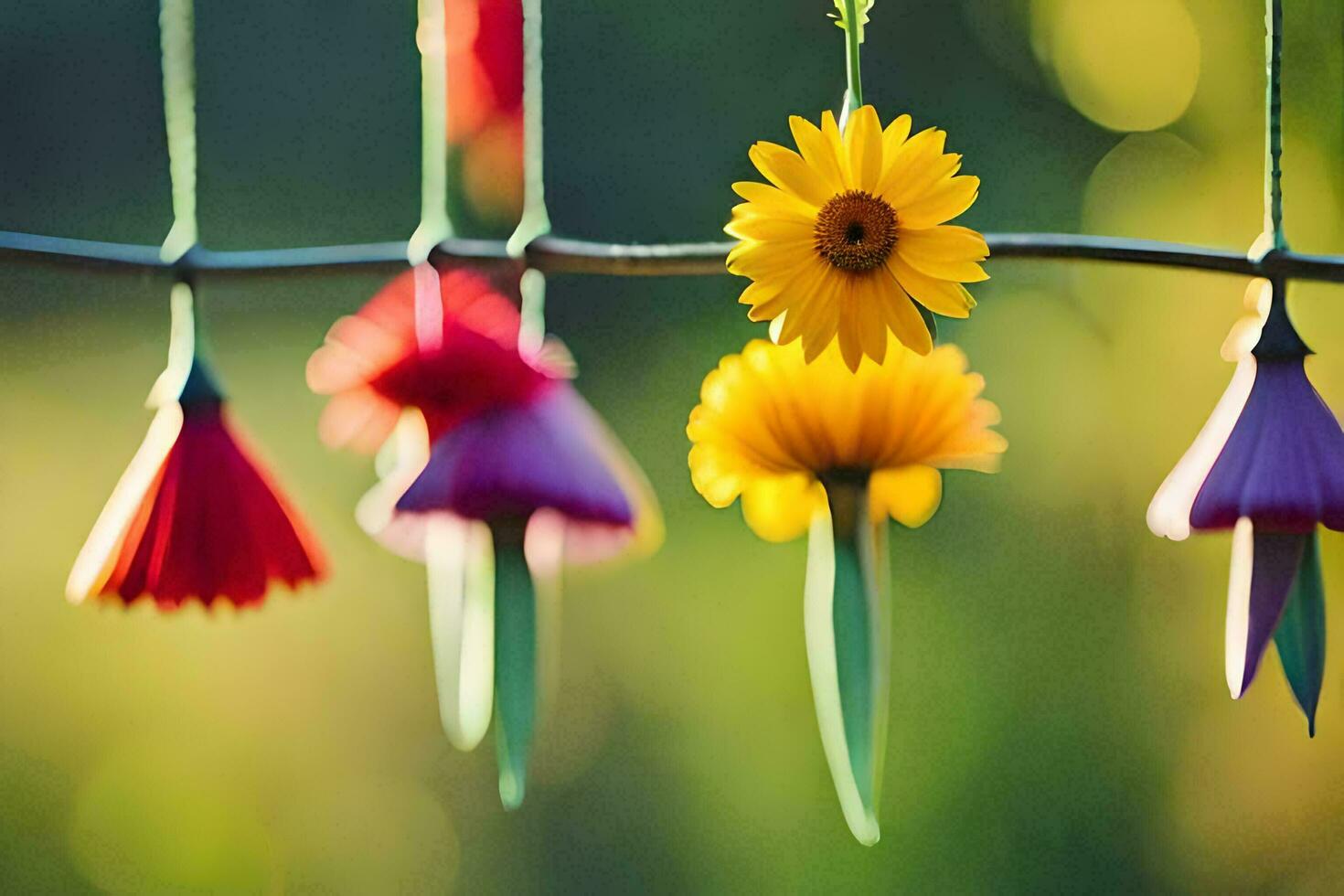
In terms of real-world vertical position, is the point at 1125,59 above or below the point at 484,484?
above

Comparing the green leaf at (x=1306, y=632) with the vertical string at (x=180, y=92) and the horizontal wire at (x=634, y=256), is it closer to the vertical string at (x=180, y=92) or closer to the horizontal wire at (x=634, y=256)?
the horizontal wire at (x=634, y=256)

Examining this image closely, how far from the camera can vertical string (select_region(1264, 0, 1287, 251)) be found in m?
0.23

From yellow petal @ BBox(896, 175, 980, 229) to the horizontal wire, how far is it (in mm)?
22

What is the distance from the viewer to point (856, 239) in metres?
0.21

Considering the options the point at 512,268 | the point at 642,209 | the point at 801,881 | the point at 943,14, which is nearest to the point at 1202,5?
the point at 943,14

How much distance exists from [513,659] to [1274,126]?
0.56 feet

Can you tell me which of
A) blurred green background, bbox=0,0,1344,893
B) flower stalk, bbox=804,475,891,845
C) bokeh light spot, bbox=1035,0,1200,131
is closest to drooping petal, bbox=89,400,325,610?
flower stalk, bbox=804,475,891,845

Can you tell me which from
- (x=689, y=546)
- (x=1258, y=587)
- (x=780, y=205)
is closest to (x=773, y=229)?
(x=780, y=205)

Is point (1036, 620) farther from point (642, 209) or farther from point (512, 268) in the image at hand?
point (512, 268)

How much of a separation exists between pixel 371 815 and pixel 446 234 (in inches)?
27.7

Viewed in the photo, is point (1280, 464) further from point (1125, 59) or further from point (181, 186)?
point (1125, 59)

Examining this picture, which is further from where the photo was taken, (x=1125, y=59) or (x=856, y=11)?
(x=1125, y=59)

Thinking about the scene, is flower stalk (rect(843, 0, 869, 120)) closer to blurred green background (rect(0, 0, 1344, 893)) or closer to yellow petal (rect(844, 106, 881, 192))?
yellow petal (rect(844, 106, 881, 192))

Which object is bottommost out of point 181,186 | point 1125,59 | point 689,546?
point 689,546
